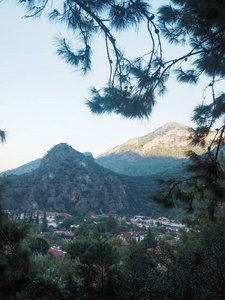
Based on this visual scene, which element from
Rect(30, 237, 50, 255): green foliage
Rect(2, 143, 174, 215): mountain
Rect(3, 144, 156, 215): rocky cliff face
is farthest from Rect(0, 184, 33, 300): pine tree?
Rect(3, 144, 156, 215): rocky cliff face

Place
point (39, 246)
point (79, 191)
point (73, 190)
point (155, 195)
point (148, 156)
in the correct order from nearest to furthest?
1. point (155, 195)
2. point (39, 246)
3. point (79, 191)
4. point (73, 190)
5. point (148, 156)

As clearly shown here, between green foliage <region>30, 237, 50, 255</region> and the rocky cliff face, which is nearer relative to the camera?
green foliage <region>30, 237, 50, 255</region>

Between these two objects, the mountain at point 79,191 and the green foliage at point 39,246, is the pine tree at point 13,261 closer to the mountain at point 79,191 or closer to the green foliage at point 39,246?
the green foliage at point 39,246

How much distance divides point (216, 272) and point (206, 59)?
3400 mm

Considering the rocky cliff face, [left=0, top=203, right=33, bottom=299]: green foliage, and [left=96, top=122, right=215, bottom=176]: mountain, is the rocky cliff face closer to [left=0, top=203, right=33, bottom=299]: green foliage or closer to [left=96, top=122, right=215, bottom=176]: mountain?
[left=96, top=122, right=215, bottom=176]: mountain

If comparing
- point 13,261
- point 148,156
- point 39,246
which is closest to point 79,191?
point 39,246

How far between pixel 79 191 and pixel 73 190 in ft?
7.67

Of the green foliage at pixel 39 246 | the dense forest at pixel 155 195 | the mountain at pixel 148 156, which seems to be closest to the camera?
the dense forest at pixel 155 195

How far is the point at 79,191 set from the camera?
71312 millimetres

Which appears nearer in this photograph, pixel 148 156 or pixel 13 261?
pixel 13 261

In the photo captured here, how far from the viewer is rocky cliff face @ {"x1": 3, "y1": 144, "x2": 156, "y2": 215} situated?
217ft

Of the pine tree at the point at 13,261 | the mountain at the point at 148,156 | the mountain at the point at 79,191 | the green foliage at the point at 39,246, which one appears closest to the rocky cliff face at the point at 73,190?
the mountain at the point at 79,191

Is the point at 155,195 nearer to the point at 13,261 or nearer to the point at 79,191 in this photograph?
the point at 13,261

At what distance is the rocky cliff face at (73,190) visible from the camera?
217 feet
